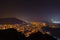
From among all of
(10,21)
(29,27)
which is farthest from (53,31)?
(10,21)

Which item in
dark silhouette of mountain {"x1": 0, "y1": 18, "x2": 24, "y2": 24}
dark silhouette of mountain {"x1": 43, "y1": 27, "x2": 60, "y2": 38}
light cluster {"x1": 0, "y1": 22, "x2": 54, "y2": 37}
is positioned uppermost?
dark silhouette of mountain {"x1": 0, "y1": 18, "x2": 24, "y2": 24}

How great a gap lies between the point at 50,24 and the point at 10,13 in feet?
0.98

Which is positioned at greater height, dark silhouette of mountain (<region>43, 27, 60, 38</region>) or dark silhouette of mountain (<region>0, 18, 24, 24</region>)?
dark silhouette of mountain (<region>0, 18, 24, 24</region>)

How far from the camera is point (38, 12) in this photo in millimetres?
887

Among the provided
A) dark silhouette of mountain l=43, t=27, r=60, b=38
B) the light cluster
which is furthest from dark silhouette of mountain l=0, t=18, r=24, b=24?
dark silhouette of mountain l=43, t=27, r=60, b=38

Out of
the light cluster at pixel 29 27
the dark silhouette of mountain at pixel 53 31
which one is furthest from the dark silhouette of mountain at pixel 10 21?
the dark silhouette of mountain at pixel 53 31

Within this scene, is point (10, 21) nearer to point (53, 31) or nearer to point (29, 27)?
point (29, 27)

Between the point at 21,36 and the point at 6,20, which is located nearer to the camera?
the point at 21,36

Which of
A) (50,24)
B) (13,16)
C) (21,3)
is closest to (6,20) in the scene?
(13,16)

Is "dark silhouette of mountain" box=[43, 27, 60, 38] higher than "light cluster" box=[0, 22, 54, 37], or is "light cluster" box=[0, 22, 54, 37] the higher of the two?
"light cluster" box=[0, 22, 54, 37]

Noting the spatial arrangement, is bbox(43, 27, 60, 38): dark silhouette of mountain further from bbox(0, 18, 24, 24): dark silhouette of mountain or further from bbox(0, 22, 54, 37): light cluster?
bbox(0, 18, 24, 24): dark silhouette of mountain

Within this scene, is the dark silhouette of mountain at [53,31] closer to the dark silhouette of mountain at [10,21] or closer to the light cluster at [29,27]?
the light cluster at [29,27]

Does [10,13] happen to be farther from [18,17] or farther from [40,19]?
[40,19]

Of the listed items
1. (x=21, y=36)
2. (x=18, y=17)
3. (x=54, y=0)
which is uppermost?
(x=54, y=0)
